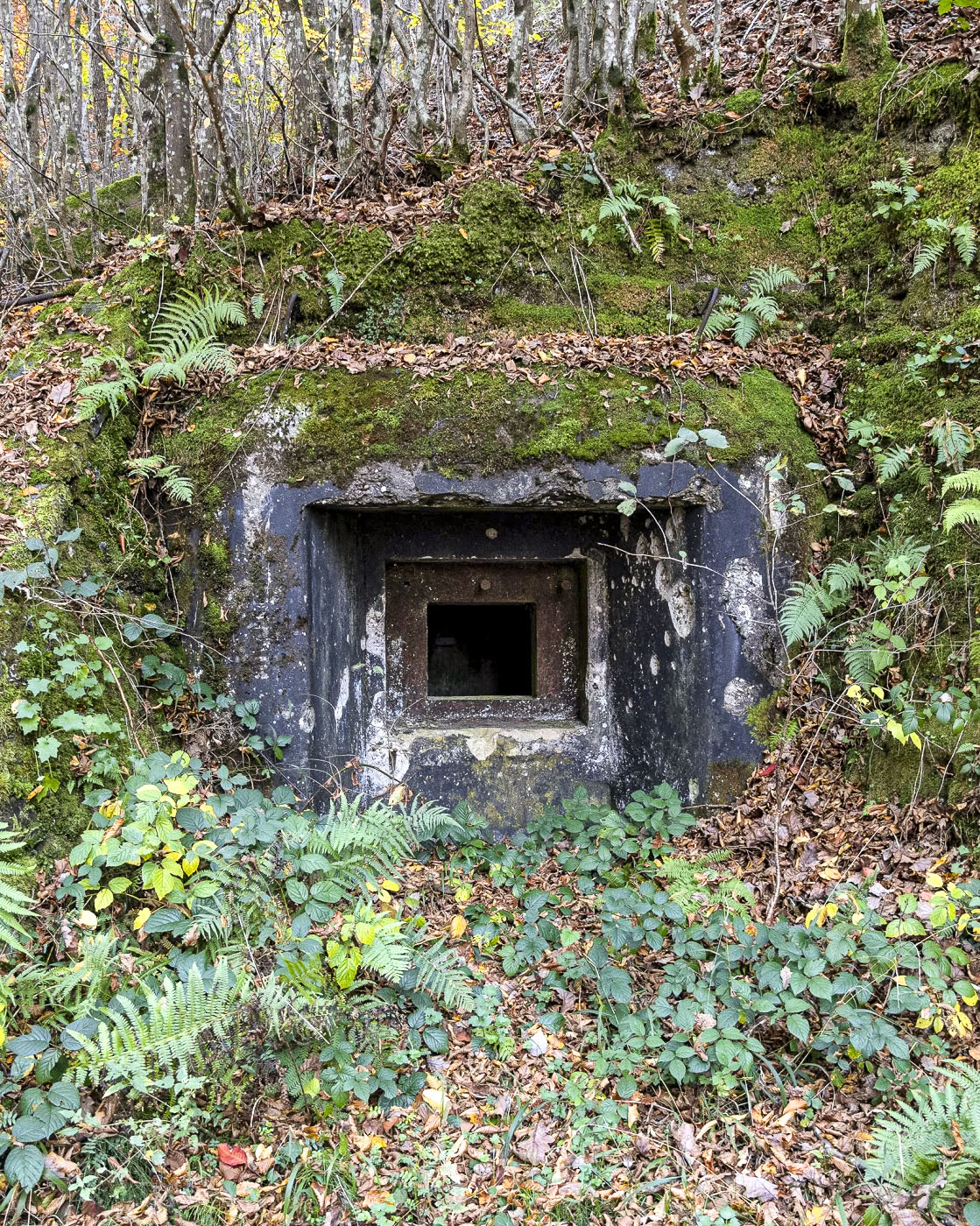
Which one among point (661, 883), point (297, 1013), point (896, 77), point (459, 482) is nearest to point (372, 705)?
point (459, 482)

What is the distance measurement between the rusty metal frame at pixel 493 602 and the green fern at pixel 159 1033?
253cm

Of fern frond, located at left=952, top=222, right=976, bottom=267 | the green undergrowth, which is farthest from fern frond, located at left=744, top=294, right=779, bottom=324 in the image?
fern frond, located at left=952, top=222, right=976, bottom=267

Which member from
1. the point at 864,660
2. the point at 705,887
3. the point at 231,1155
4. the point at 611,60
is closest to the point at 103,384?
the point at 231,1155

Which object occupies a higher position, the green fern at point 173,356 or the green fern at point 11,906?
the green fern at point 173,356

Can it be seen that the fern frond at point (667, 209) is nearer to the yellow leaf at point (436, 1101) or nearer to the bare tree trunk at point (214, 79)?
the bare tree trunk at point (214, 79)

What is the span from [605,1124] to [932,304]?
13.8ft

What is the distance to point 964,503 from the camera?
330 cm

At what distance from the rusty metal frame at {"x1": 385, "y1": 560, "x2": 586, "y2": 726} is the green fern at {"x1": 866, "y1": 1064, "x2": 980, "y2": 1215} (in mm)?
2888

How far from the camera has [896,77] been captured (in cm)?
467

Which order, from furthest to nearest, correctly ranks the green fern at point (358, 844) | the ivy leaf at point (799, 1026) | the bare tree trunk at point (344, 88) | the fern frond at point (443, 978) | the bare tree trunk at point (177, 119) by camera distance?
the bare tree trunk at point (344, 88), the bare tree trunk at point (177, 119), the green fern at point (358, 844), the fern frond at point (443, 978), the ivy leaf at point (799, 1026)

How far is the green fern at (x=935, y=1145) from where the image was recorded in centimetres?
222

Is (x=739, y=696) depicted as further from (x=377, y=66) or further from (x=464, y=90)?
(x=377, y=66)

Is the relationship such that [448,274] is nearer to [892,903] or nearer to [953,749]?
[953,749]

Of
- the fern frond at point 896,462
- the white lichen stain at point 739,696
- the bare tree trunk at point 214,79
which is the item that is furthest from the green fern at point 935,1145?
the bare tree trunk at point 214,79
